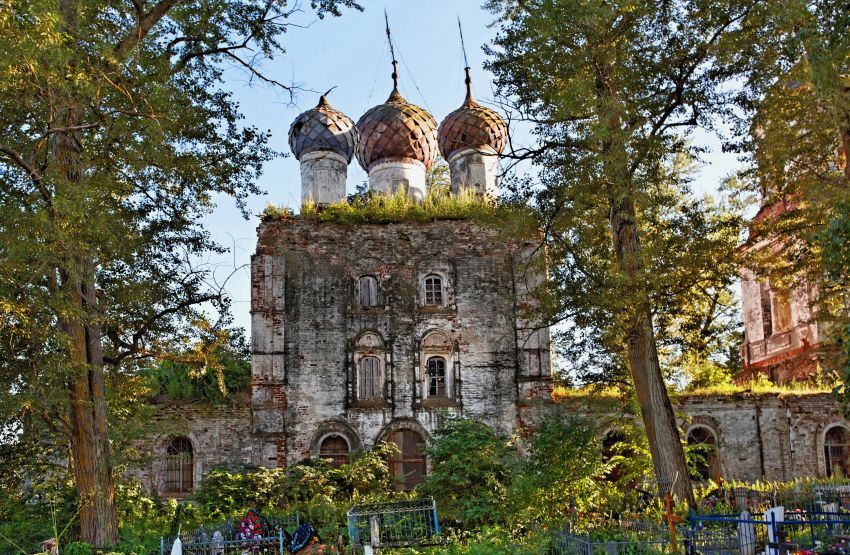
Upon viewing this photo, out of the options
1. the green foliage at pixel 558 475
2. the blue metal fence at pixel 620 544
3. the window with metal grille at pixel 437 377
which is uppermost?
the window with metal grille at pixel 437 377

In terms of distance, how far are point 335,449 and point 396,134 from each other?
29.8 feet

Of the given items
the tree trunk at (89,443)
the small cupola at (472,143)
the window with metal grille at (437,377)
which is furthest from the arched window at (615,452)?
the tree trunk at (89,443)

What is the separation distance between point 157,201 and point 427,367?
8.80 meters

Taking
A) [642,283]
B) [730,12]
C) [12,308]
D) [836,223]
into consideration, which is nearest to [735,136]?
[730,12]

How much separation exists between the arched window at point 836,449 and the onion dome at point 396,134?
12921 millimetres

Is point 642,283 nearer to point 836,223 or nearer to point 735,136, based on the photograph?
point 735,136

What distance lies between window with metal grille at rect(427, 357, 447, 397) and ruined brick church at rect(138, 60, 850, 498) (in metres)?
0.03

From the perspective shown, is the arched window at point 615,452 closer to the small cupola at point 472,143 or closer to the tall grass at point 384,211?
the tall grass at point 384,211

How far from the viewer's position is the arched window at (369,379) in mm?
21734

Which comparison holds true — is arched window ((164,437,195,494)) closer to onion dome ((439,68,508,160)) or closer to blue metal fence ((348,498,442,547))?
blue metal fence ((348,498,442,547))

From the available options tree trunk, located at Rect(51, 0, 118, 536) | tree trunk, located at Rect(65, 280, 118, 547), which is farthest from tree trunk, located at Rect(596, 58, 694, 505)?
tree trunk, located at Rect(65, 280, 118, 547)

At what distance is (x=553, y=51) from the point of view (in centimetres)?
1509

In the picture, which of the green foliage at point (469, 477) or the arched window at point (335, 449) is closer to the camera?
the green foliage at point (469, 477)

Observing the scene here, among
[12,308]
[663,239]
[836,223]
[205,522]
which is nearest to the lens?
[836,223]
